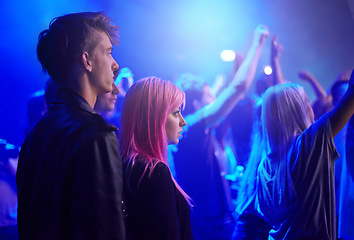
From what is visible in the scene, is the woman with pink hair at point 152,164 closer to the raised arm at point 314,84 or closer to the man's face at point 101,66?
the man's face at point 101,66

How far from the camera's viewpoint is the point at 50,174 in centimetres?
95

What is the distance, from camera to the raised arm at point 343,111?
163cm

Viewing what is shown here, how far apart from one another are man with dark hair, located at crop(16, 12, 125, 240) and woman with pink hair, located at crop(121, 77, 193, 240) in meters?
0.22

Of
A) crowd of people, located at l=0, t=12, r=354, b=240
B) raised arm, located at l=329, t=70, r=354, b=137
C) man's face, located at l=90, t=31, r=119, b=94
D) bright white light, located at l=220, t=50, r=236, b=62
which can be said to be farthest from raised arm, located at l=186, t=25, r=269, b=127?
man's face, located at l=90, t=31, r=119, b=94

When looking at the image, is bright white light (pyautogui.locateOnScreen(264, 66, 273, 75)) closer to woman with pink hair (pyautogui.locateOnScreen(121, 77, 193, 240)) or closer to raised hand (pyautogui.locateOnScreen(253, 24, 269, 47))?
raised hand (pyautogui.locateOnScreen(253, 24, 269, 47))

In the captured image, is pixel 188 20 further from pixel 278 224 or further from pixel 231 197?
pixel 278 224

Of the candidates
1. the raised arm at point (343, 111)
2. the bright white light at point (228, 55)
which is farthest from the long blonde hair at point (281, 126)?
the bright white light at point (228, 55)

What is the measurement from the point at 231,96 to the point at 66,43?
1.79 metres

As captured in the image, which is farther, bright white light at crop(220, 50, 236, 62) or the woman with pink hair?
bright white light at crop(220, 50, 236, 62)

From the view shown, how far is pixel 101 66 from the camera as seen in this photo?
1.17 m

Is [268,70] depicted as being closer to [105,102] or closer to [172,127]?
[105,102]

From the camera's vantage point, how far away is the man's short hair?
1136 millimetres

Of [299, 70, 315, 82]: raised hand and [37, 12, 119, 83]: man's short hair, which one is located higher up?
[299, 70, 315, 82]: raised hand

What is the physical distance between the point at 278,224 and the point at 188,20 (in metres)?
1.94
